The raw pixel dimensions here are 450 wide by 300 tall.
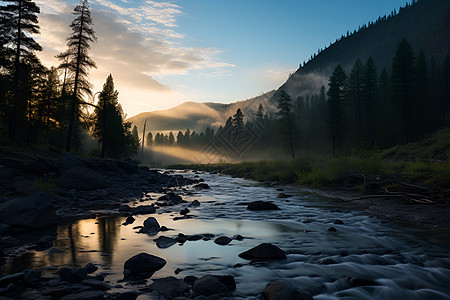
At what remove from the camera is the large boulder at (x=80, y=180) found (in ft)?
37.5

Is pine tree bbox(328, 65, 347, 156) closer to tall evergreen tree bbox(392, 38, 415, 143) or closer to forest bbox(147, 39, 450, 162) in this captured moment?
forest bbox(147, 39, 450, 162)

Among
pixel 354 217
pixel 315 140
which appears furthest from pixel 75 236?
pixel 315 140

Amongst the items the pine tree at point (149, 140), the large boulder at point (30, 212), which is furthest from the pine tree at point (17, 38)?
the pine tree at point (149, 140)

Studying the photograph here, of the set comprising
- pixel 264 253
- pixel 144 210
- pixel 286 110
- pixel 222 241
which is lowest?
pixel 144 210

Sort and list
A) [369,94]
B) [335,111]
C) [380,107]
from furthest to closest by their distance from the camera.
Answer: [380,107]
[369,94]
[335,111]

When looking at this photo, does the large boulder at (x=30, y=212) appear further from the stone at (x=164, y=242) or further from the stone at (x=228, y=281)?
the stone at (x=228, y=281)

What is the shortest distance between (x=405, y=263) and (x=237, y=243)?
304 cm

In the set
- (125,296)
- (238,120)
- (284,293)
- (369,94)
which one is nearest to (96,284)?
(125,296)

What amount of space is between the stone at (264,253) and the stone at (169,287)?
1560 mm

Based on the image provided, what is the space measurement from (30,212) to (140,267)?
4.28m

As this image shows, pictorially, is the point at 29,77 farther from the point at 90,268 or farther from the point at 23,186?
the point at 90,268

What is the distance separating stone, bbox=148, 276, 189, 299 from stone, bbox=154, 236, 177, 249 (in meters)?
1.71

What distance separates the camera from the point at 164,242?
5.22 meters

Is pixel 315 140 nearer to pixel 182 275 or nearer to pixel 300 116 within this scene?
pixel 300 116
